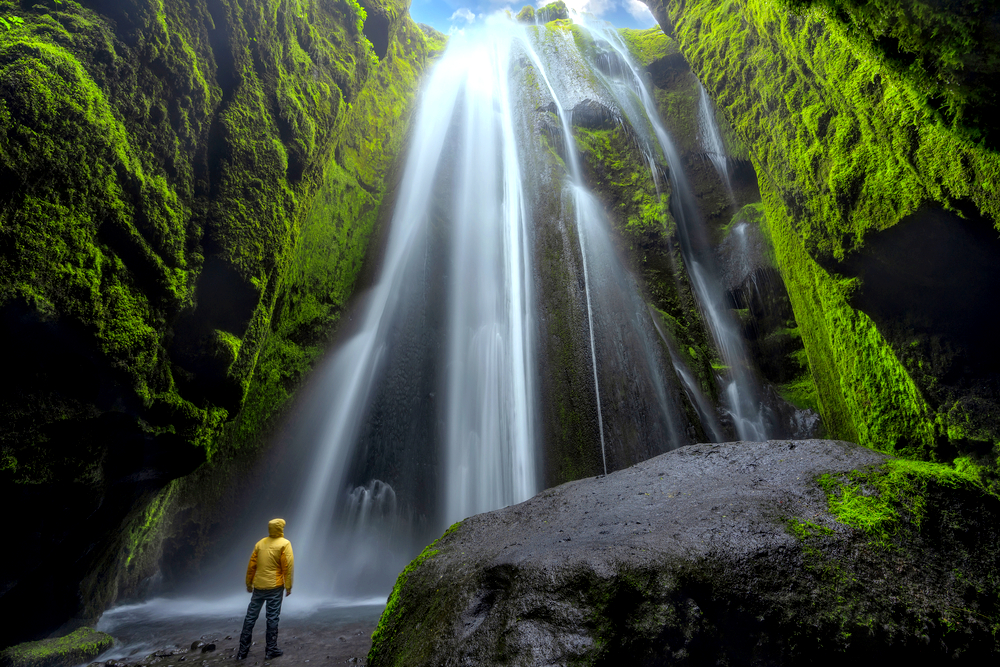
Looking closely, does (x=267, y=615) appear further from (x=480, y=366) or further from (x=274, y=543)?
(x=480, y=366)

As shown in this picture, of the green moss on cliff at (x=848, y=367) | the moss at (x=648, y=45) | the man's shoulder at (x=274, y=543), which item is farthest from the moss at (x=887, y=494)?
the moss at (x=648, y=45)

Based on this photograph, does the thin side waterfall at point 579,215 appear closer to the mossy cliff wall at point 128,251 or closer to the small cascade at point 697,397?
the small cascade at point 697,397

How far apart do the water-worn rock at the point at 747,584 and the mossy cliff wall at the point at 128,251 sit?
141 inches

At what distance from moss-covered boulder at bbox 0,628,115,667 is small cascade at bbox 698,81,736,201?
15.1m

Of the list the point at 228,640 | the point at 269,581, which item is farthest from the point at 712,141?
the point at 228,640

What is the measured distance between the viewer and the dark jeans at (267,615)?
173 inches

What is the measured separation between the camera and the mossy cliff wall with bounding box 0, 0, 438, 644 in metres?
3.56

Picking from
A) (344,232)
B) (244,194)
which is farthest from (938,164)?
(344,232)

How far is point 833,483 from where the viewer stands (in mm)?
2578

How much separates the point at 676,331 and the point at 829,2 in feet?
21.7

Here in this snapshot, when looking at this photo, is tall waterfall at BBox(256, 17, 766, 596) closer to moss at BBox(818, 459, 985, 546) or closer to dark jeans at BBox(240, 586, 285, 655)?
dark jeans at BBox(240, 586, 285, 655)

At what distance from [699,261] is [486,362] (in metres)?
6.60

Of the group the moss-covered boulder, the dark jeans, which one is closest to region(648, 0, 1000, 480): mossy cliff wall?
the dark jeans

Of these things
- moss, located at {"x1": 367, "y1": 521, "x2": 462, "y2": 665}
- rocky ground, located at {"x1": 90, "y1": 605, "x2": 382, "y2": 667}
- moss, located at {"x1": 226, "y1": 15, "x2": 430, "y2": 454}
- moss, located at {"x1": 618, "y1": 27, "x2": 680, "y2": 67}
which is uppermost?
moss, located at {"x1": 618, "y1": 27, "x2": 680, "y2": 67}
